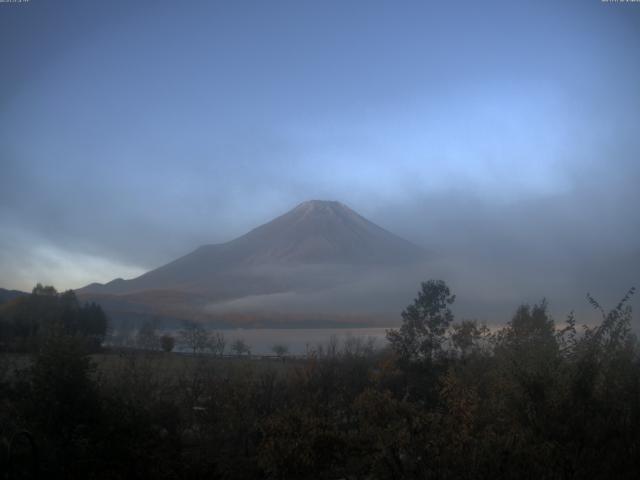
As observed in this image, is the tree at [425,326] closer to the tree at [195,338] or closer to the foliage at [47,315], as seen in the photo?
the foliage at [47,315]

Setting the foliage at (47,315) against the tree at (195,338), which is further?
the tree at (195,338)

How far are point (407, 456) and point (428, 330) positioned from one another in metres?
17.1

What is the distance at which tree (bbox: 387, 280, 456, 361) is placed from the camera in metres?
24.1

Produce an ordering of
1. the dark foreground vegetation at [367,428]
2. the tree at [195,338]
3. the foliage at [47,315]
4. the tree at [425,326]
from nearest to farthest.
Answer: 1. the dark foreground vegetation at [367,428]
2. the tree at [425,326]
3. the foliage at [47,315]
4. the tree at [195,338]

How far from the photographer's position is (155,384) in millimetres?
16594

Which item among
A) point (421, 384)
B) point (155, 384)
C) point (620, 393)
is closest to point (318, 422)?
point (620, 393)

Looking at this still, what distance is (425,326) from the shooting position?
24266 mm

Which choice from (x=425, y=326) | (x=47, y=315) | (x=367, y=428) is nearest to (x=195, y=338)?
(x=47, y=315)

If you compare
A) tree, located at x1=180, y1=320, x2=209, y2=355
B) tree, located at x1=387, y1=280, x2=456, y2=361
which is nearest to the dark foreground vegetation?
tree, located at x1=387, y1=280, x2=456, y2=361

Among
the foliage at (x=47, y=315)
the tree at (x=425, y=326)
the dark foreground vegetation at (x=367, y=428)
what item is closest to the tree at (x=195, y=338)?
the foliage at (x=47, y=315)

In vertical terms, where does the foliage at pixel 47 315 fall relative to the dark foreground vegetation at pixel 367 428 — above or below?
above

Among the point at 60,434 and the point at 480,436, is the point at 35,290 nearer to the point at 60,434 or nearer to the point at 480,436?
the point at 60,434

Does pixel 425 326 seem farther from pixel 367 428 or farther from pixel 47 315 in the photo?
pixel 47 315

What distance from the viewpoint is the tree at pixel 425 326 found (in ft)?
79.1
